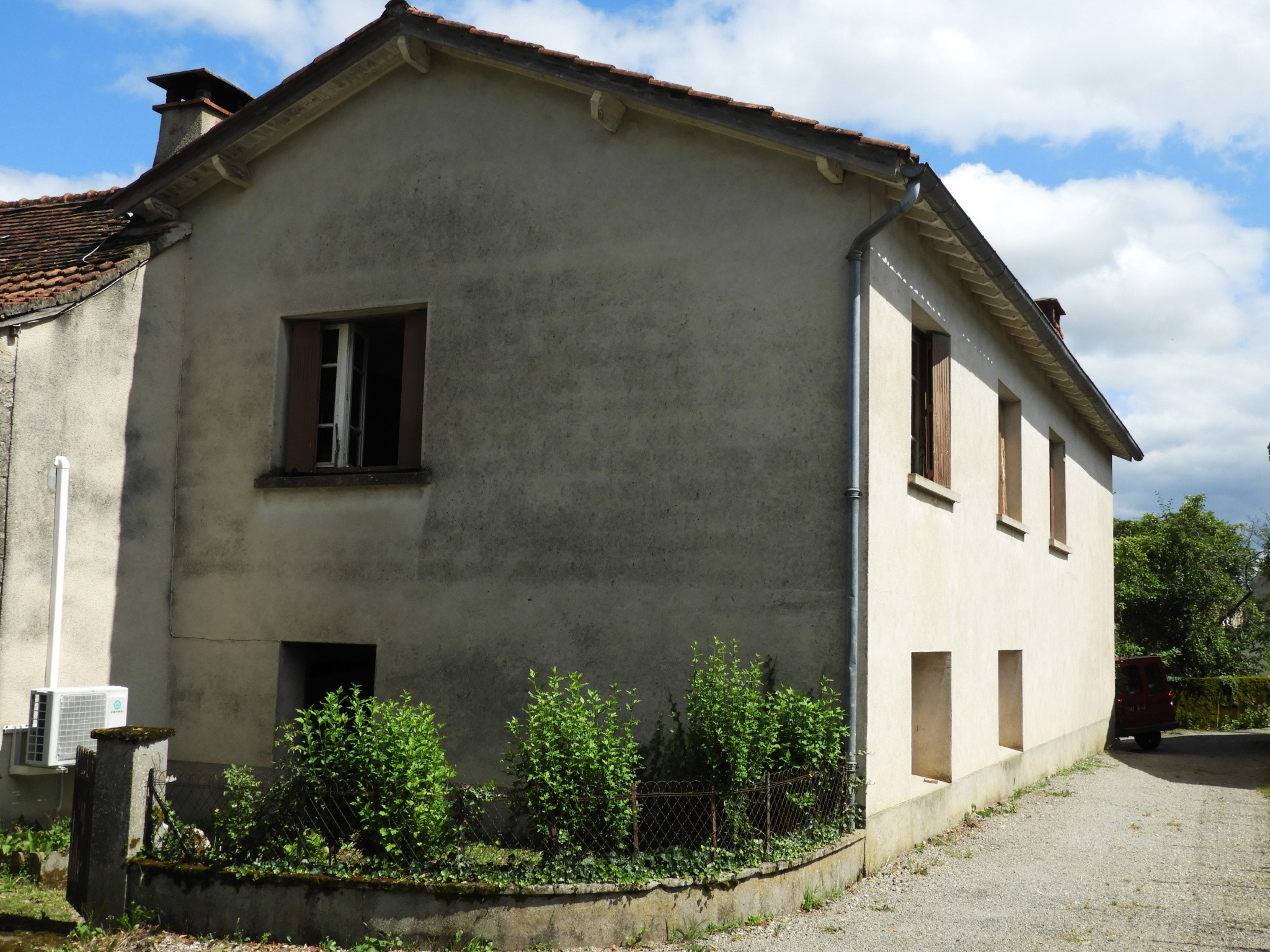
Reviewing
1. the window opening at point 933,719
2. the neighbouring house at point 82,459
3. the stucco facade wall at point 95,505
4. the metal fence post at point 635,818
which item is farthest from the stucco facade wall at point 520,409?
the window opening at point 933,719

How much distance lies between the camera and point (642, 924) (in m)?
6.64

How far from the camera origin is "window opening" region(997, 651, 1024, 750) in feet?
43.6

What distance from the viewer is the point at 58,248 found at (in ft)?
36.3

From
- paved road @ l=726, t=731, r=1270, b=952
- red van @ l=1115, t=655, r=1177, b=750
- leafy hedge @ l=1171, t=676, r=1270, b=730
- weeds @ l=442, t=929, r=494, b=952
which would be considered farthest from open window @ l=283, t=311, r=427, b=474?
leafy hedge @ l=1171, t=676, r=1270, b=730

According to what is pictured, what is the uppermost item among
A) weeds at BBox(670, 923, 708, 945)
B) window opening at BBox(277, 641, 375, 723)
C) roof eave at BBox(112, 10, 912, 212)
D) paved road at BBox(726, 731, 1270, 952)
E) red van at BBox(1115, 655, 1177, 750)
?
roof eave at BBox(112, 10, 912, 212)

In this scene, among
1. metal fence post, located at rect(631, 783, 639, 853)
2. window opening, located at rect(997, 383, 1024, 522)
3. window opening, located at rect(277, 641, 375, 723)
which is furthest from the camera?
window opening, located at rect(997, 383, 1024, 522)

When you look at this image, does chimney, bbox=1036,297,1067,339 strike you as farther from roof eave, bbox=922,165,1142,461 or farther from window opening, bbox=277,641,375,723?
window opening, bbox=277,641,375,723

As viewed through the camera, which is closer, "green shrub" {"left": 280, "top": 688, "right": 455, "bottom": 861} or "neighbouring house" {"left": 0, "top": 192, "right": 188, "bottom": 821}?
"green shrub" {"left": 280, "top": 688, "right": 455, "bottom": 861}

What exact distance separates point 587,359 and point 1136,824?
7384mm

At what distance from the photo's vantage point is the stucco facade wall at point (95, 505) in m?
9.09

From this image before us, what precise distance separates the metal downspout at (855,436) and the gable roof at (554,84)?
22cm

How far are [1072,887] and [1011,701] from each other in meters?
5.19

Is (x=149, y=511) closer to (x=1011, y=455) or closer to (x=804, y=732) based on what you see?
(x=804, y=732)

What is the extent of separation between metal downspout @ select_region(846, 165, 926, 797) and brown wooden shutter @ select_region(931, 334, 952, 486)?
2.43 metres
